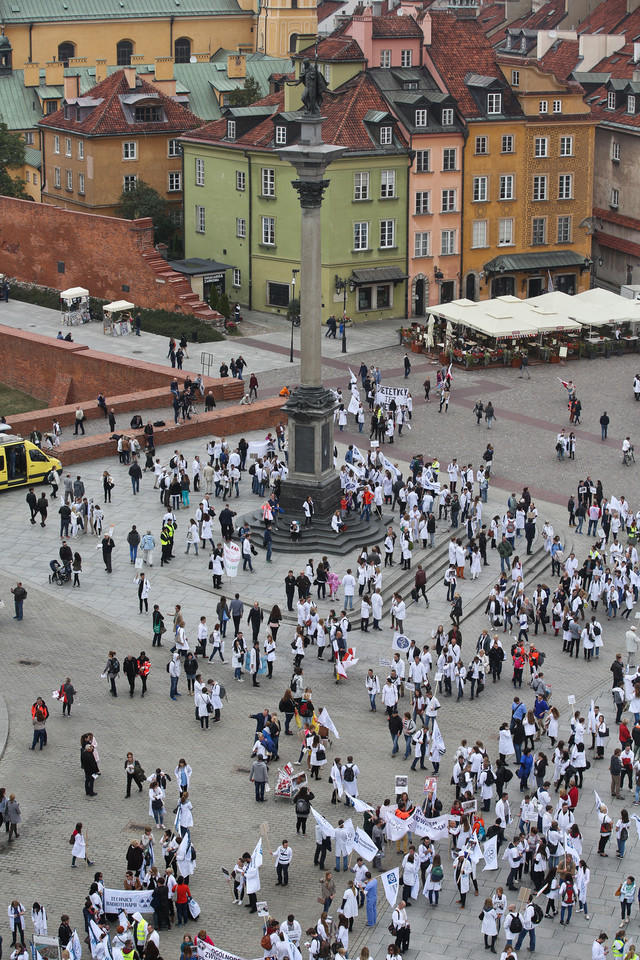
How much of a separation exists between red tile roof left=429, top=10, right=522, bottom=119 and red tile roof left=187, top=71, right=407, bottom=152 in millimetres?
4207

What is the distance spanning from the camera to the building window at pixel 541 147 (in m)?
86.6

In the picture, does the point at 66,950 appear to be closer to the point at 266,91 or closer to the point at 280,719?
the point at 280,719

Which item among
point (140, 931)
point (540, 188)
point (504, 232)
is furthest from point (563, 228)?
point (140, 931)

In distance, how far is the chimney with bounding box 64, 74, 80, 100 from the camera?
97812 mm

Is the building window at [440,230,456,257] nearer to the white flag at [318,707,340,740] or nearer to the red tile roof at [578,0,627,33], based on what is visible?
the red tile roof at [578,0,627,33]

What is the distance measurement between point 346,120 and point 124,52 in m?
46.0

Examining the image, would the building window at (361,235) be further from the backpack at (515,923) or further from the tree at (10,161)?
the backpack at (515,923)

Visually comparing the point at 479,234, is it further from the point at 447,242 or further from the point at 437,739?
the point at 437,739

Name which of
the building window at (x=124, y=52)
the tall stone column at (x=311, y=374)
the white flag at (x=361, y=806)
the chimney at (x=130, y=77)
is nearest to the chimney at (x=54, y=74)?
the chimney at (x=130, y=77)

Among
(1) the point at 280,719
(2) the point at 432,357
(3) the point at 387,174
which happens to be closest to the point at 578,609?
(1) the point at 280,719

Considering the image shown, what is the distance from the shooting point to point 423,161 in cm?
8350

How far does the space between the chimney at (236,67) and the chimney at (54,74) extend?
1073cm

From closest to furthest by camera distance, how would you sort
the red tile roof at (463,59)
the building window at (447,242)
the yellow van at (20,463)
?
1. the yellow van at (20,463)
2. the red tile roof at (463,59)
3. the building window at (447,242)

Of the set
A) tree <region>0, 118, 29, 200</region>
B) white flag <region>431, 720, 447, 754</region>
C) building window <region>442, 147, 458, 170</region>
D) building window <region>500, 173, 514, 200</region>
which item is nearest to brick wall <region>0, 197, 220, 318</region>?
tree <region>0, 118, 29, 200</region>
